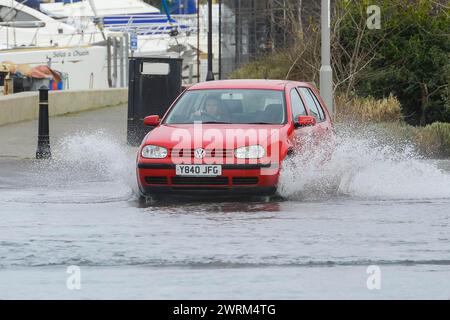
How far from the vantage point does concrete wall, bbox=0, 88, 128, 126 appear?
28953 mm

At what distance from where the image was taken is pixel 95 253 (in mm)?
11000

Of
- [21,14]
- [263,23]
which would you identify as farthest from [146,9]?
[263,23]

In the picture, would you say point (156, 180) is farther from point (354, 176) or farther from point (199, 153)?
point (354, 176)

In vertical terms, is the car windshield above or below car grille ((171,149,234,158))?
above

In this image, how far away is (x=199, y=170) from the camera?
588 inches

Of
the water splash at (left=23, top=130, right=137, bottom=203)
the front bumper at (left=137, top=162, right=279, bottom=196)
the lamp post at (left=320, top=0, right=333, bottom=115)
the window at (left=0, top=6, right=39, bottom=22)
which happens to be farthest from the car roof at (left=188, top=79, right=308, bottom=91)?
the window at (left=0, top=6, right=39, bottom=22)

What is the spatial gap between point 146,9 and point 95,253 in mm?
60372

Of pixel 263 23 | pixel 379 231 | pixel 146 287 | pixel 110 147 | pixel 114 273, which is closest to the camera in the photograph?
pixel 146 287

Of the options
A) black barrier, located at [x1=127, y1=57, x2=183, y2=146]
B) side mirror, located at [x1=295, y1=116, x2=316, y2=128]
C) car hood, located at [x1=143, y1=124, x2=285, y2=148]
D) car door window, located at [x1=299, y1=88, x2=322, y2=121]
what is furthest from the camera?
black barrier, located at [x1=127, y1=57, x2=183, y2=146]

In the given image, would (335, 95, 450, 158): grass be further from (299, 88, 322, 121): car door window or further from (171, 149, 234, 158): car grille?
(171, 149, 234, 158): car grille

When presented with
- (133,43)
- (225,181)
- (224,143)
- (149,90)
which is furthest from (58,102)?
(133,43)

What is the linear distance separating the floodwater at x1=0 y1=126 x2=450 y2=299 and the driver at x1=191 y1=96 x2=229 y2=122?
113 centimetres

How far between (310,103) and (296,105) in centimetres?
78
